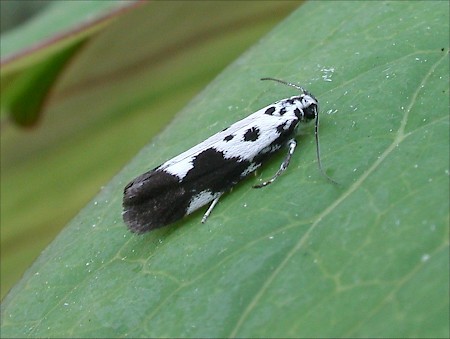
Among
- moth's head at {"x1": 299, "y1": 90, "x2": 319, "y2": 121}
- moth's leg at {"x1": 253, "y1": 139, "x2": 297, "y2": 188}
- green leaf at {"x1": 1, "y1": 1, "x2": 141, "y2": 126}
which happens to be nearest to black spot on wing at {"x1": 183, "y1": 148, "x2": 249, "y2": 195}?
moth's leg at {"x1": 253, "y1": 139, "x2": 297, "y2": 188}

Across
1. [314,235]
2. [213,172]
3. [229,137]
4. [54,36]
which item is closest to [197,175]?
[213,172]

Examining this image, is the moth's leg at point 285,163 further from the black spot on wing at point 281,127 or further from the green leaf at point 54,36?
the green leaf at point 54,36

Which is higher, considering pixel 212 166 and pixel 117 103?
pixel 212 166

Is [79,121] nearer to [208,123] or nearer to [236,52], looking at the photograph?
[236,52]

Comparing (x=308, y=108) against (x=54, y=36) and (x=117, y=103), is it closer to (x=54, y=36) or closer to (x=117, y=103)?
(x=54, y=36)

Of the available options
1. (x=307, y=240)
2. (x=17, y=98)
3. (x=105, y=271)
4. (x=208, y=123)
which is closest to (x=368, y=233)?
(x=307, y=240)
